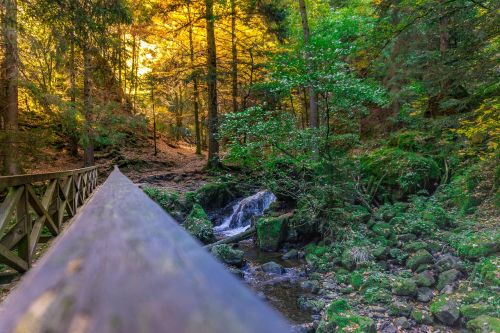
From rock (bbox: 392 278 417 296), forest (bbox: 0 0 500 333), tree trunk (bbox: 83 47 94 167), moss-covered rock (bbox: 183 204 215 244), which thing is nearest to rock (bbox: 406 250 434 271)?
forest (bbox: 0 0 500 333)

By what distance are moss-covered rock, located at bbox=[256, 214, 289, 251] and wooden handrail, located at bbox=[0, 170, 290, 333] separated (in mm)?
8535

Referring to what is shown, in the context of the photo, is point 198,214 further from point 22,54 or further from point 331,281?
point 22,54

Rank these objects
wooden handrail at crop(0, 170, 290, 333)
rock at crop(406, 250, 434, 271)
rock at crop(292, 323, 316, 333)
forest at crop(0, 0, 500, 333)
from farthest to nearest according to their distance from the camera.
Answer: rock at crop(406, 250, 434, 271), forest at crop(0, 0, 500, 333), rock at crop(292, 323, 316, 333), wooden handrail at crop(0, 170, 290, 333)

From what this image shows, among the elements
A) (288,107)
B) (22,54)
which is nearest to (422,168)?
(22,54)

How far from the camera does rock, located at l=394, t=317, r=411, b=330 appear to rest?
188 inches

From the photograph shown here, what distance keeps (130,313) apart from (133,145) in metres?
23.3

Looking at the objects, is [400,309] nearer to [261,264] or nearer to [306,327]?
[306,327]

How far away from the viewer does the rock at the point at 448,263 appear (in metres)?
5.80

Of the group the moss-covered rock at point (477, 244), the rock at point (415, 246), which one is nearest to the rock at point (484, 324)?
the moss-covered rock at point (477, 244)

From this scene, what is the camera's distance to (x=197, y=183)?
51.1 ft

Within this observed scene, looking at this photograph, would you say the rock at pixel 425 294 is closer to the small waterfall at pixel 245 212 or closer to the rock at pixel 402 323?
the rock at pixel 402 323

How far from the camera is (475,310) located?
4.60 meters

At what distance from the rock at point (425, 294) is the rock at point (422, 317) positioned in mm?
419

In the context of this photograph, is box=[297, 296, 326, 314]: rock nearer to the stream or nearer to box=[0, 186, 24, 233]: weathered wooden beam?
the stream
